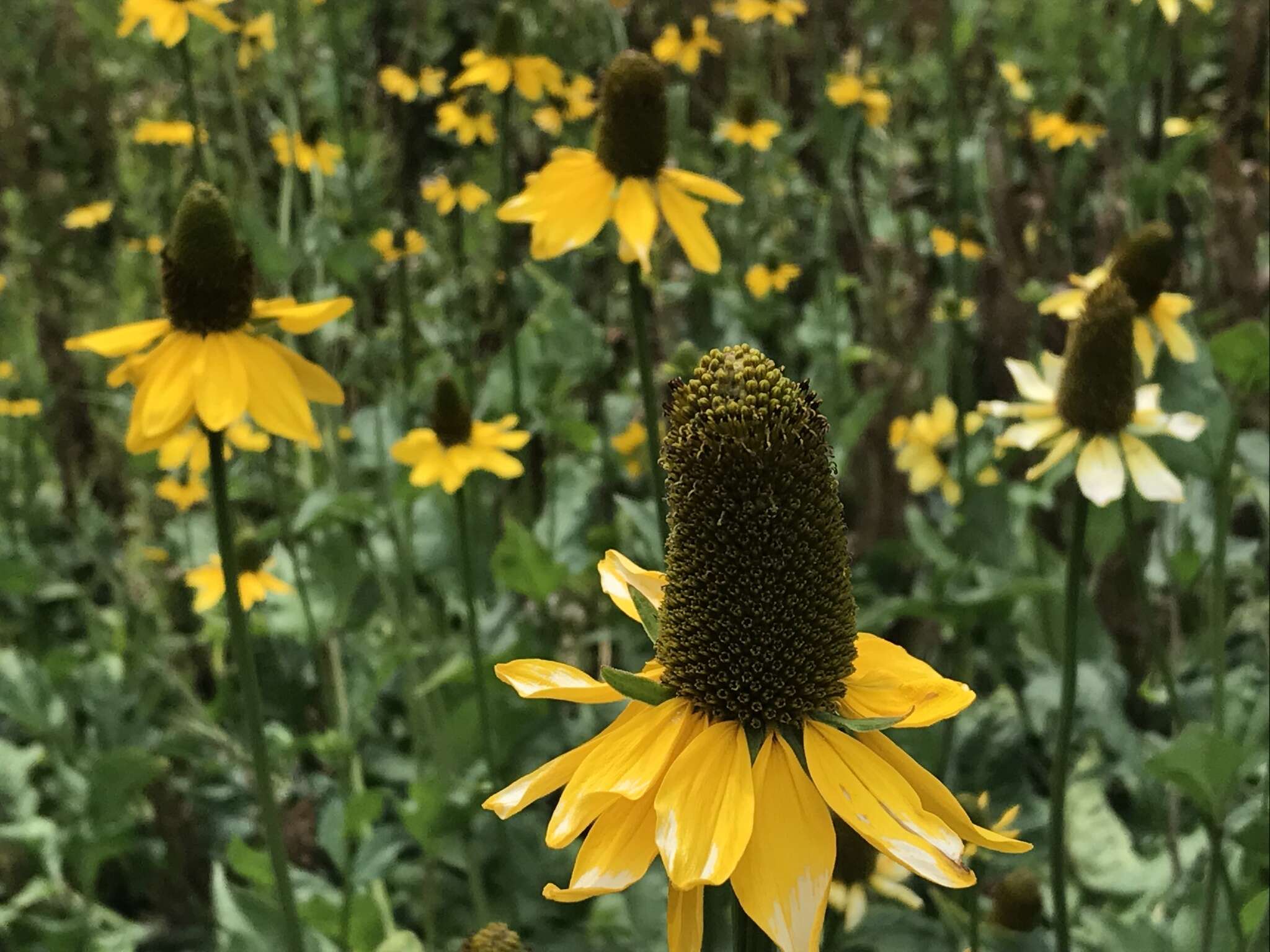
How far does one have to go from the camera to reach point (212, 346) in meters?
1.06

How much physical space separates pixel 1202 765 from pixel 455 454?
1031 millimetres

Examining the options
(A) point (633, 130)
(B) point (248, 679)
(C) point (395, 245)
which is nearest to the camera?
(B) point (248, 679)

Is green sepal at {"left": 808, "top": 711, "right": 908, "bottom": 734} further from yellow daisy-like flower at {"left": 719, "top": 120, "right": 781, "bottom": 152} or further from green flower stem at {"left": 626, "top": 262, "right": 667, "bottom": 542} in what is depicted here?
yellow daisy-like flower at {"left": 719, "top": 120, "right": 781, "bottom": 152}

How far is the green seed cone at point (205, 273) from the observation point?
1.07 meters

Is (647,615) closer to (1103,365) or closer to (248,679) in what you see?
(248,679)

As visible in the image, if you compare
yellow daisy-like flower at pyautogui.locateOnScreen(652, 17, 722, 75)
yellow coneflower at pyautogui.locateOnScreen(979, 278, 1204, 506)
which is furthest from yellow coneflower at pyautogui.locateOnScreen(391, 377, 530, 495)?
yellow daisy-like flower at pyautogui.locateOnScreen(652, 17, 722, 75)

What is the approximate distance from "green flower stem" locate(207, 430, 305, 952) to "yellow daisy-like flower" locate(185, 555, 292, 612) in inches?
32.6

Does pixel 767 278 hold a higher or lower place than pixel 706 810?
higher

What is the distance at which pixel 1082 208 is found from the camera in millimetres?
3158

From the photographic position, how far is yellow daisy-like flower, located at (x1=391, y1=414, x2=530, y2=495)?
1565mm

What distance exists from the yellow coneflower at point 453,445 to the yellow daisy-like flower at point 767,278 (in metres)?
1.13

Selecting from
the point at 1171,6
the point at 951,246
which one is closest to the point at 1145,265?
the point at 1171,6

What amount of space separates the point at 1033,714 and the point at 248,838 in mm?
1446

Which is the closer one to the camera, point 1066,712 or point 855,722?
point 855,722
